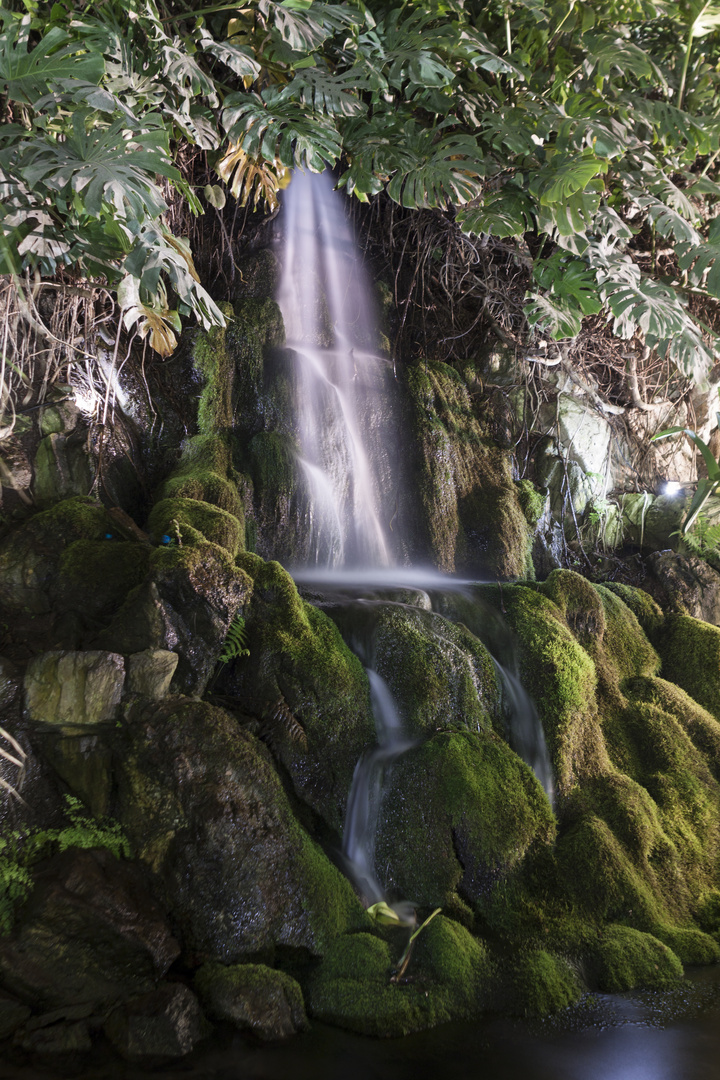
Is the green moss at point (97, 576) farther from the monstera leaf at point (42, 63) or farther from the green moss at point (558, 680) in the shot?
the green moss at point (558, 680)

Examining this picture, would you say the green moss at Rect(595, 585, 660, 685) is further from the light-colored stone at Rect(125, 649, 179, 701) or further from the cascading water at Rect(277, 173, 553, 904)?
the light-colored stone at Rect(125, 649, 179, 701)

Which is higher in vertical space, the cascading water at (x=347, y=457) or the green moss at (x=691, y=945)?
the cascading water at (x=347, y=457)

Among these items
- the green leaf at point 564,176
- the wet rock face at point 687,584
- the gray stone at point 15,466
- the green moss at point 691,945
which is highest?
the green leaf at point 564,176

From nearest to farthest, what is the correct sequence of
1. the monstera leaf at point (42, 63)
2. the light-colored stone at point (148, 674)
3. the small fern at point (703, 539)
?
the monstera leaf at point (42, 63)
the light-colored stone at point (148, 674)
the small fern at point (703, 539)

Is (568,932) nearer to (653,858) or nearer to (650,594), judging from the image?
(653,858)

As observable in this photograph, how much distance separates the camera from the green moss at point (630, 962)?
2871 millimetres

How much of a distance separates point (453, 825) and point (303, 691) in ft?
3.33

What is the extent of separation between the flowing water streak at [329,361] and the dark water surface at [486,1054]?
3559 mm

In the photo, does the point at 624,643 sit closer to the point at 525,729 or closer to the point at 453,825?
the point at 525,729

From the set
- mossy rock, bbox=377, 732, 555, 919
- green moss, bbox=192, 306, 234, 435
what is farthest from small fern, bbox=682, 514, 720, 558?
green moss, bbox=192, 306, 234, 435

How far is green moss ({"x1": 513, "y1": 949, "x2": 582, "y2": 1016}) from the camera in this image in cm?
265

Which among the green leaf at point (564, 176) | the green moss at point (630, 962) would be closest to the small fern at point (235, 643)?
the green moss at point (630, 962)

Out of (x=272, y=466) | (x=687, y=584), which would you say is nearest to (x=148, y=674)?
(x=272, y=466)

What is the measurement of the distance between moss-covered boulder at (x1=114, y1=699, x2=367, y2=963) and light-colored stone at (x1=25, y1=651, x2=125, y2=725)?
17cm
